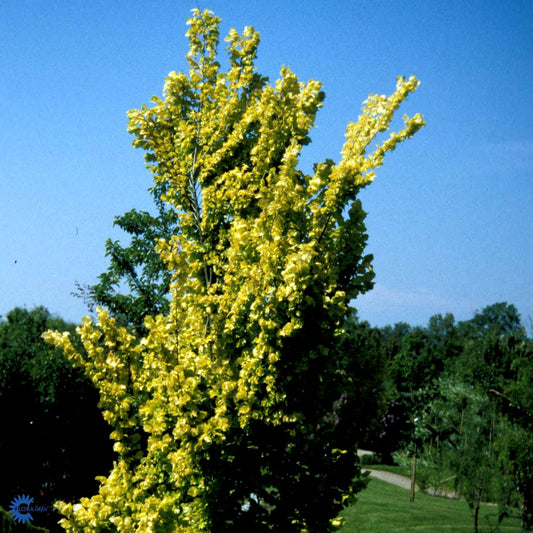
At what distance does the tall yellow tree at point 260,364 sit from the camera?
14.8 feet

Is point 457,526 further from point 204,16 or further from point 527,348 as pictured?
point 204,16

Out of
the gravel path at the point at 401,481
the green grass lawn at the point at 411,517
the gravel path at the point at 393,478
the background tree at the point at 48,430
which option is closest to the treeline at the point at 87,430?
the background tree at the point at 48,430

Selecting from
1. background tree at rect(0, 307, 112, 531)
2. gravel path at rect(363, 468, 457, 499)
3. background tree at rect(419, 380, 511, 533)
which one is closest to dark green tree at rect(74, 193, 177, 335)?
background tree at rect(0, 307, 112, 531)

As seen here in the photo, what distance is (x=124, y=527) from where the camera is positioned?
4539 mm

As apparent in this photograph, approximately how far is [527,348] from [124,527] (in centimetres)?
1550

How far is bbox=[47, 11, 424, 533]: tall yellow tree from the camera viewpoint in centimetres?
450

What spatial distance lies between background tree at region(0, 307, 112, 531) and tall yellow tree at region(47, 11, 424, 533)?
30.9 feet

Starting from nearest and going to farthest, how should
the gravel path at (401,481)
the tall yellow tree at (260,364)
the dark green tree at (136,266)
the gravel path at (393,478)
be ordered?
the tall yellow tree at (260,364) < the dark green tree at (136,266) < the gravel path at (401,481) < the gravel path at (393,478)

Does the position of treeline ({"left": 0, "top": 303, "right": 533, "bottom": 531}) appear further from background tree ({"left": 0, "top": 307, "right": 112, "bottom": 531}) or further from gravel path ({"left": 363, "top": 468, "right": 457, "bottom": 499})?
gravel path ({"left": 363, "top": 468, "right": 457, "bottom": 499})

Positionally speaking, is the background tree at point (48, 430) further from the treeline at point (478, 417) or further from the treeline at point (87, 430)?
the treeline at point (478, 417)

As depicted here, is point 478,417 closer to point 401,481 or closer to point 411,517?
point 411,517

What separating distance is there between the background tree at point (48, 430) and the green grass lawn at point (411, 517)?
695cm

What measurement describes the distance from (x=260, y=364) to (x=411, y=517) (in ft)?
49.1

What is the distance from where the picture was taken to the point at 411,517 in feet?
56.1
